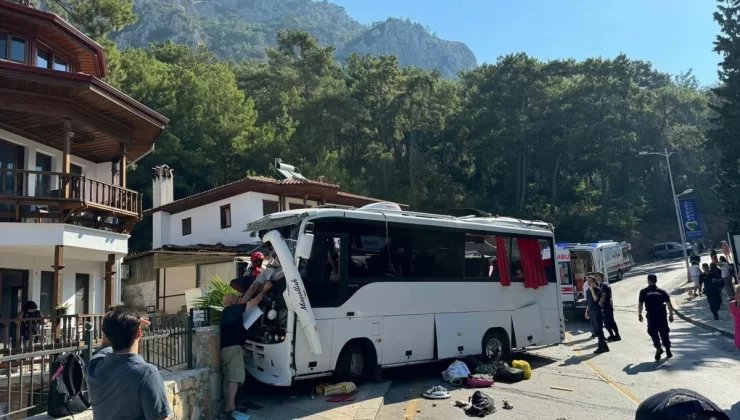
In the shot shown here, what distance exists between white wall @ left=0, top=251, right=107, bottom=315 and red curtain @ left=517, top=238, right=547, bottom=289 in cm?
1425

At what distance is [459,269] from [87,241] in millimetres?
10981

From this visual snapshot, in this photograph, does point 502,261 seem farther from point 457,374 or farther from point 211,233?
point 211,233

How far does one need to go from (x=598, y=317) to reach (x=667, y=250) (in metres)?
48.3

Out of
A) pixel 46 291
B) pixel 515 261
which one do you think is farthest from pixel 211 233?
pixel 515 261

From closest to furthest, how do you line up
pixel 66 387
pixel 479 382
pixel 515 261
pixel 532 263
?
pixel 66 387, pixel 479 382, pixel 515 261, pixel 532 263

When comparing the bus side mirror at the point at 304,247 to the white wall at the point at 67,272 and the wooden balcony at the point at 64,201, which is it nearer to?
the wooden balcony at the point at 64,201

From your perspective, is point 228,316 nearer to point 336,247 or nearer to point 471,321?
point 336,247

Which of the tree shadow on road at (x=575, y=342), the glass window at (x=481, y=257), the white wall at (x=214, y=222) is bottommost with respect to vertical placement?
the tree shadow on road at (x=575, y=342)

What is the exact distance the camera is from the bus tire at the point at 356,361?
32.4 feet

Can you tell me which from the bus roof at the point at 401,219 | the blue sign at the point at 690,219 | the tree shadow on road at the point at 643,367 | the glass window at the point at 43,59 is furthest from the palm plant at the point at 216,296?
the blue sign at the point at 690,219

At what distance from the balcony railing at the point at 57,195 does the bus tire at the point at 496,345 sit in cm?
1136

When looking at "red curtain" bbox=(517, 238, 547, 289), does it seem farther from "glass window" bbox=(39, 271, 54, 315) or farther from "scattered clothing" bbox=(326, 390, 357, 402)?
"glass window" bbox=(39, 271, 54, 315)

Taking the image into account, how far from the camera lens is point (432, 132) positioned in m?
55.7

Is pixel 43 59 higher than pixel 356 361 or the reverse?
higher
